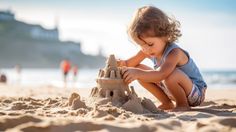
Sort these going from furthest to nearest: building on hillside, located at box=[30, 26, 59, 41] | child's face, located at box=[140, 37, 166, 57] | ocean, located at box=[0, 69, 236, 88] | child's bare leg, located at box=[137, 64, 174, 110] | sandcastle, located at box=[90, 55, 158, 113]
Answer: building on hillside, located at box=[30, 26, 59, 41], ocean, located at box=[0, 69, 236, 88], child's bare leg, located at box=[137, 64, 174, 110], child's face, located at box=[140, 37, 166, 57], sandcastle, located at box=[90, 55, 158, 113]

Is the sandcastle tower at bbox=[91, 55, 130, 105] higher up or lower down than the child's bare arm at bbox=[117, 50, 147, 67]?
lower down

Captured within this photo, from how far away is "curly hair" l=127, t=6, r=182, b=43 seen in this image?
384cm

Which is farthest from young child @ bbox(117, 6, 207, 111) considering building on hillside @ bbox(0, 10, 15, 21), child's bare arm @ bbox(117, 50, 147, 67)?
building on hillside @ bbox(0, 10, 15, 21)

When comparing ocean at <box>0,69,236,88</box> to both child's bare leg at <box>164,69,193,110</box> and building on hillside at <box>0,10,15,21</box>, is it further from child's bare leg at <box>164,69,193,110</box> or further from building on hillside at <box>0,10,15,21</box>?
building on hillside at <box>0,10,15,21</box>

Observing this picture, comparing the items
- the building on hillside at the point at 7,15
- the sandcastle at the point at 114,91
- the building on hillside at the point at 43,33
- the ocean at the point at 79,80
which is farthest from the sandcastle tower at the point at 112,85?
the building on hillside at the point at 7,15

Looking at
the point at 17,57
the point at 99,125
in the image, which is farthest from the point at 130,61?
the point at 17,57

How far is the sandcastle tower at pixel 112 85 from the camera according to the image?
383 cm

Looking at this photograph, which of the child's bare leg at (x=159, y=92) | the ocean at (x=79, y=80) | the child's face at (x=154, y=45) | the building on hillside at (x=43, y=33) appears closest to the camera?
the child's face at (x=154, y=45)

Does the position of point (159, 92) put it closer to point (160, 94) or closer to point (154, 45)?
point (160, 94)

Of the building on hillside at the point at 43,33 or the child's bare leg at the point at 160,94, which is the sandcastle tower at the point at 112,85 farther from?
the building on hillside at the point at 43,33

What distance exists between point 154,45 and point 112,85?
558mm

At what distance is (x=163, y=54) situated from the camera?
4023 millimetres

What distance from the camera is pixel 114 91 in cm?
383

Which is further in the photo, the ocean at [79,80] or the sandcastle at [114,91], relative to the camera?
the ocean at [79,80]
